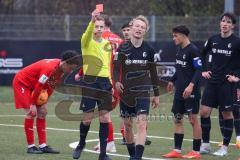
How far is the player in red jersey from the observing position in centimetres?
1191

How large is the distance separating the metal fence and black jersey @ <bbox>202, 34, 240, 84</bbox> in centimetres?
1450

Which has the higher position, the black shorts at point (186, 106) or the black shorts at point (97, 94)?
the black shorts at point (97, 94)

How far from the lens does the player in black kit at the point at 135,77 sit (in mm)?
11031

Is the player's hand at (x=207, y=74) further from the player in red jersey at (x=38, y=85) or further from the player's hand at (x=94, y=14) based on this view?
the player's hand at (x=94, y=14)

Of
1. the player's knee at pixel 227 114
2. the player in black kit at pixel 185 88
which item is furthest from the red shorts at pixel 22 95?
Result: the player's knee at pixel 227 114

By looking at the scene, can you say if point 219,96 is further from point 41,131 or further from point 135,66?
point 41,131

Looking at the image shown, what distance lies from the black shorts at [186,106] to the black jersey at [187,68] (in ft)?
0.23

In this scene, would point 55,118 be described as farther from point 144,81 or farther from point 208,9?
point 208,9

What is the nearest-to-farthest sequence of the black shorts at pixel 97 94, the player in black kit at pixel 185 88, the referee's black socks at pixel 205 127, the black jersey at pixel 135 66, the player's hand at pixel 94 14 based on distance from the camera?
1. the player's hand at pixel 94 14
2. the black jersey at pixel 135 66
3. the black shorts at pixel 97 94
4. the player in black kit at pixel 185 88
5. the referee's black socks at pixel 205 127

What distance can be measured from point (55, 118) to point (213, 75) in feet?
20.7

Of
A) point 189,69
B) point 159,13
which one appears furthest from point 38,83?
point 159,13

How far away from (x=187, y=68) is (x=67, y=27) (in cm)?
1501

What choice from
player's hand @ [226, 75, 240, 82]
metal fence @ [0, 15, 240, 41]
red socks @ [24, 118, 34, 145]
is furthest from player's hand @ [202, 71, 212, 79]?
metal fence @ [0, 15, 240, 41]

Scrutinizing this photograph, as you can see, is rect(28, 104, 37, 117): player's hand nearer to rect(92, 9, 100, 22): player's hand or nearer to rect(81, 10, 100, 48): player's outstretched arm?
rect(81, 10, 100, 48): player's outstretched arm
